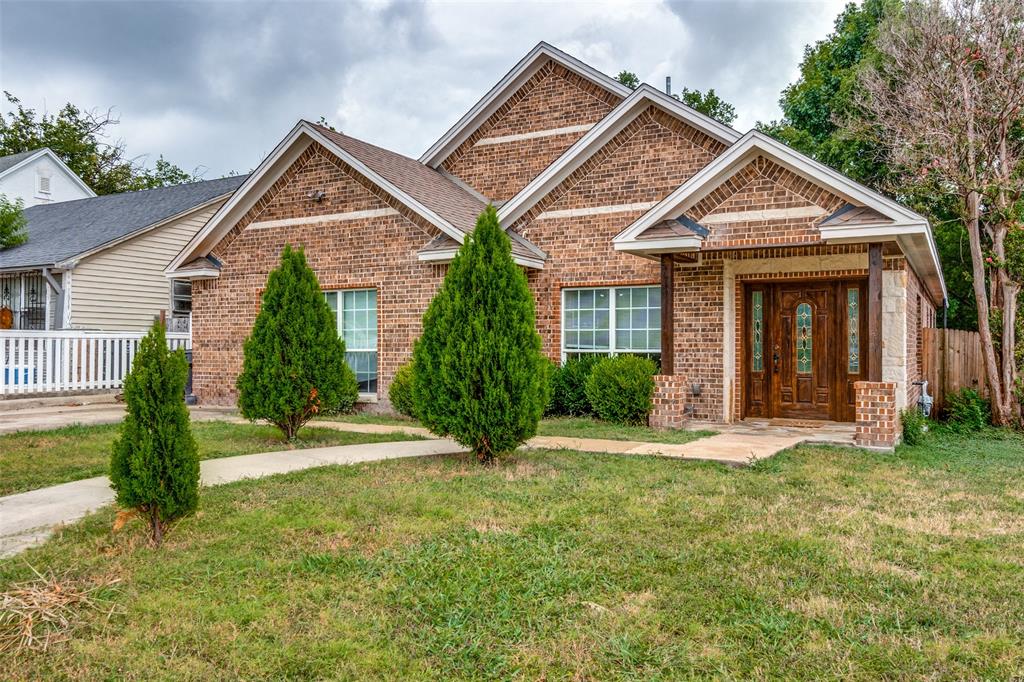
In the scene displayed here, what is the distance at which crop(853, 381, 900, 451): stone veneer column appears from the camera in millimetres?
9547

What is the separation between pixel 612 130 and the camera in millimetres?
13172

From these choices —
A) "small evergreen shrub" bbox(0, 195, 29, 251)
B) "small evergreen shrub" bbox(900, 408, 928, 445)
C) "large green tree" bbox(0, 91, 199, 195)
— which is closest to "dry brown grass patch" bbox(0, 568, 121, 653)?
"small evergreen shrub" bbox(900, 408, 928, 445)

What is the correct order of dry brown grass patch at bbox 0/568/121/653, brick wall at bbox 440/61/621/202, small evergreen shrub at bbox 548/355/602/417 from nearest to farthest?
dry brown grass patch at bbox 0/568/121/653 → small evergreen shrub at bbox 548/355/602/417 → brick wall at bbox 440/61/621/202

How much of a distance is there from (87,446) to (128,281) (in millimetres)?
12588

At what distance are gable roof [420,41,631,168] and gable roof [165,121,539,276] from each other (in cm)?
129

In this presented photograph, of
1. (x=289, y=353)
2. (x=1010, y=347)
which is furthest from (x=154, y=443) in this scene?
(x=1010, y=347)

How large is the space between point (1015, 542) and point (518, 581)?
3.68 metres

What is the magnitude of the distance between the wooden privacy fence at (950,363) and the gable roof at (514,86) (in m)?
7.84

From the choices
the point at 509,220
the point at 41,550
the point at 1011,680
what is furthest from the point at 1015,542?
the point at 509,220

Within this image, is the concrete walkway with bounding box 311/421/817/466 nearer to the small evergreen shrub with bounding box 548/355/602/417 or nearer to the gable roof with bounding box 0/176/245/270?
the small evergreen shrub with bounding box 548/355/602/417

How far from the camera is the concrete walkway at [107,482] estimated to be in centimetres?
552

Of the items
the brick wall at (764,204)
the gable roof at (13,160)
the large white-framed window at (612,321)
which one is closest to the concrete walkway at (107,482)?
the large white-framed window at (612,321)

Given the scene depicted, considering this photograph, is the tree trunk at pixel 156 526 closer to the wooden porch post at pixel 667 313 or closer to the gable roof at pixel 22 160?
the wooden porch post at pixel 667 313

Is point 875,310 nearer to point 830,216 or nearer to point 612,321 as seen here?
point 830,216
